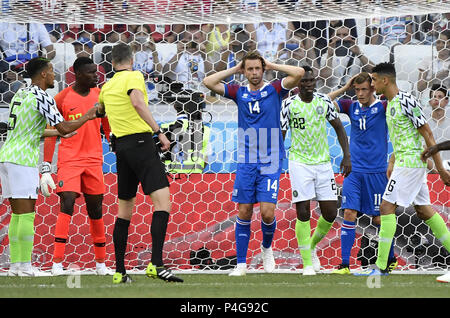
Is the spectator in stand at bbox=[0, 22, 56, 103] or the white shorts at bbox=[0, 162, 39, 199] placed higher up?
the spectator in stand at bbox=[0, 22, 56, 103]

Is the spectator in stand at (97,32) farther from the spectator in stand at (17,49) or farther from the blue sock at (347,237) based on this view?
the blue sock at (347,237)

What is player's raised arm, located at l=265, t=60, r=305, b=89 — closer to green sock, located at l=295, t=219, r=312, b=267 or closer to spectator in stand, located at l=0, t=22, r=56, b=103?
green sock, located at l=295, t=219, r=312, b=267

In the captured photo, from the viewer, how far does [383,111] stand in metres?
7.79

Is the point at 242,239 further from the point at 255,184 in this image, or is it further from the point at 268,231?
the point at 255,184

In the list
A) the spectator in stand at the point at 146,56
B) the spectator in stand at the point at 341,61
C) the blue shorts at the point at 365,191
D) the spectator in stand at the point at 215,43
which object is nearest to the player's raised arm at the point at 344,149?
the blue shorts at the point at 365,191

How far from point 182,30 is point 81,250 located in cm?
277

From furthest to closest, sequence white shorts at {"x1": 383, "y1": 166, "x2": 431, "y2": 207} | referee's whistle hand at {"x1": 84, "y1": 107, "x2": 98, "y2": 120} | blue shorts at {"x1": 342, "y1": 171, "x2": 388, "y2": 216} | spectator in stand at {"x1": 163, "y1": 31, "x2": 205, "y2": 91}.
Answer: spectator in stand at {"x1": 163, "y1": 31, "x2": 205, "y2": 91}
blue shorts at {"x1": 342, "y1": 171, "x2": 388, "y2": 216}
white shorts at {"x1": 383, "y1": 166, "x2": 431, "y2": 207}
referee's whistle hand at {"x1": 84, "y1": 107, "x2": 98, "y2": 120}

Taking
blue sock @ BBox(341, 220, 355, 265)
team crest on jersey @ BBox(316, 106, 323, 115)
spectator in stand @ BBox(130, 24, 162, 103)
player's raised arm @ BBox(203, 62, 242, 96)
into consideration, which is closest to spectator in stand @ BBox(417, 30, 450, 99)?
team crest on jersey @ BBox(316, 106, 323, 115)

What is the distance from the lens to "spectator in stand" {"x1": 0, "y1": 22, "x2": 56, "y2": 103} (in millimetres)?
8508

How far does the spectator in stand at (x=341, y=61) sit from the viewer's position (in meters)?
8.84

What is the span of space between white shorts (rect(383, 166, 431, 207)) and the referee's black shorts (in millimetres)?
2075

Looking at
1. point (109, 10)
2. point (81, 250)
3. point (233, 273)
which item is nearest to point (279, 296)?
point (233, 273)

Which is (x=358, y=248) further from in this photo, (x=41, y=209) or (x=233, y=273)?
(x=41, y=209)

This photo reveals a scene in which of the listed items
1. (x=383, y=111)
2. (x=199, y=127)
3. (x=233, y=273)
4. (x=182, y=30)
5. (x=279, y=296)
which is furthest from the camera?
(x=182, y=30)
